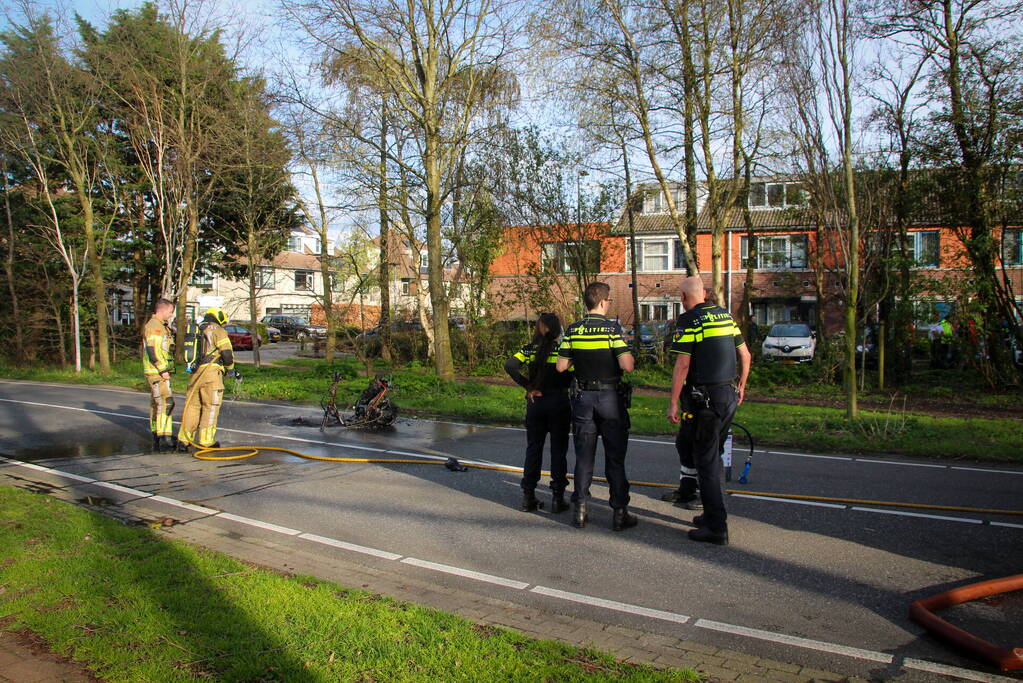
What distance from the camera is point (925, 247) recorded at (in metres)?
19.0

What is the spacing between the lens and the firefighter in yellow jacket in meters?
9.77

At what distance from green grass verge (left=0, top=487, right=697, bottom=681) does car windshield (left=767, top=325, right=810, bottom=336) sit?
2749cm

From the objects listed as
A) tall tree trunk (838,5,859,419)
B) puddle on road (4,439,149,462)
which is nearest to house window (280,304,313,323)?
puddle on road (4,439,149,462)

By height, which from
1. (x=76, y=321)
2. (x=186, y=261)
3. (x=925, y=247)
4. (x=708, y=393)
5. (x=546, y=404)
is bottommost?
(x=546, y=404)

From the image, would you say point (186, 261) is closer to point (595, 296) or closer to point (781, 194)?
point (781, 194)

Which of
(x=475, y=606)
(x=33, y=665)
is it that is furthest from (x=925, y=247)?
(x=33, y=665)

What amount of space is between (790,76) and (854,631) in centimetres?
1021

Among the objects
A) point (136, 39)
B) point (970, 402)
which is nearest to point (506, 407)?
point (970, 402)

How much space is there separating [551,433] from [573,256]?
60.1 ft

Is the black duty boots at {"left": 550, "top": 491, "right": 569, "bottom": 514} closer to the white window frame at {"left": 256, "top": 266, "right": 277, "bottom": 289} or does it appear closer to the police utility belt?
the police utility belt

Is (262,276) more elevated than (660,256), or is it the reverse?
(660,256)

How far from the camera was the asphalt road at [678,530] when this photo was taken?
4418mm

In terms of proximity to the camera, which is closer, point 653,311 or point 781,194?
point 781,194

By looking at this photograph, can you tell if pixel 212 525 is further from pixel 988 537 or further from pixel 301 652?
pixel 988 537
